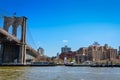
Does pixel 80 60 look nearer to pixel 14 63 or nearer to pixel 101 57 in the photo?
pixel 101 57

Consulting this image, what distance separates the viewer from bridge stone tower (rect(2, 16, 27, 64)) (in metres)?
87.1

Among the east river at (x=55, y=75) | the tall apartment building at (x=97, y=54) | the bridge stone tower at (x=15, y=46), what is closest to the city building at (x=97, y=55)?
the tall apartment building at (x=97, y=54)

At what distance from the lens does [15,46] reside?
8894 centimetres

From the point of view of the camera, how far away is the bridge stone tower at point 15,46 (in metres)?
87.1

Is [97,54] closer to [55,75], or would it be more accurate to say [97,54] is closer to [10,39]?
[10,39]

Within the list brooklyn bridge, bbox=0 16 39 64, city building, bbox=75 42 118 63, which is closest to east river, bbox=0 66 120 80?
brooklyn bridge, bbox=0 16 39 64

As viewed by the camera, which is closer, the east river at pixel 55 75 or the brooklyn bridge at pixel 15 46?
the east river at pixel 55 75

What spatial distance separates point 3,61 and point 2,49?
159 inches

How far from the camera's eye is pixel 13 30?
90.9m

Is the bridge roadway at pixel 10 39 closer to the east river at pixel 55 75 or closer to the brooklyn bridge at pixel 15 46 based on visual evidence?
the brooklyn bridge at pixel 15 46

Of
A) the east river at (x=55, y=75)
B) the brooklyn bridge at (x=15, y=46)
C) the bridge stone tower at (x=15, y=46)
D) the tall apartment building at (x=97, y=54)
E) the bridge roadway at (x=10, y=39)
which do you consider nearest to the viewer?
the east river at (x=55, y=75)

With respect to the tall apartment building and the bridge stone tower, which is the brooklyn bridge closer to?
the bridge stone tower

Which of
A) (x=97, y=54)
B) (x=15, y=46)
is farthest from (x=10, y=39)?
(x=97, y=54)

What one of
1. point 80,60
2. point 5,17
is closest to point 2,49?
point 5,17
